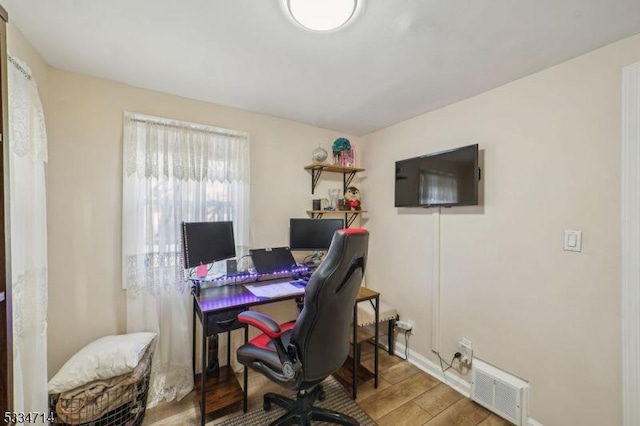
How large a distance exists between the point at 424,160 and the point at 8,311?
2520mm

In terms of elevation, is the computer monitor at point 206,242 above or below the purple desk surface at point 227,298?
above

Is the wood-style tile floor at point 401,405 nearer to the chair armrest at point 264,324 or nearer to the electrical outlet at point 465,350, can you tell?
the electrical outlet at point 465,350

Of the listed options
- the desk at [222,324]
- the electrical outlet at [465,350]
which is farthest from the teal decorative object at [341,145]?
the electrical outlet at [465,350]

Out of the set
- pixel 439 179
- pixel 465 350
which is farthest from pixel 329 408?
A: pixel 439 179

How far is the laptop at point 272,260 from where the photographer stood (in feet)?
7.11

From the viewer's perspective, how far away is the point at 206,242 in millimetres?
1865

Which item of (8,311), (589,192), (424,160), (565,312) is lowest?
(565,312)

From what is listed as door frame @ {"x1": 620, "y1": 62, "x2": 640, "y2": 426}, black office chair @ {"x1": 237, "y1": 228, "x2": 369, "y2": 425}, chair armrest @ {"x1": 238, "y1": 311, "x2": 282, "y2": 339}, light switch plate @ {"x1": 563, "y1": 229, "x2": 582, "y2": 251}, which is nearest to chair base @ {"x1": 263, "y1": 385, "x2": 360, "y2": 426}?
black office chair @ {"x1": 237, "y1": 228, "x2": 369, "y2": 425}

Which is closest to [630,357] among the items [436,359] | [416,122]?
[436,359]

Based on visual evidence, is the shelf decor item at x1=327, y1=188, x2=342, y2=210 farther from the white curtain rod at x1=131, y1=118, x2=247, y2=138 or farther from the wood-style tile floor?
the wood-style tile floor

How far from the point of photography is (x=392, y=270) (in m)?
2.62

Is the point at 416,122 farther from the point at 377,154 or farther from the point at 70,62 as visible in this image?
the point at 70,62

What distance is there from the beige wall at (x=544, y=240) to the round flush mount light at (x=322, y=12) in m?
1.35

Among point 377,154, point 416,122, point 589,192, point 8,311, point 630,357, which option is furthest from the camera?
point 377,154
